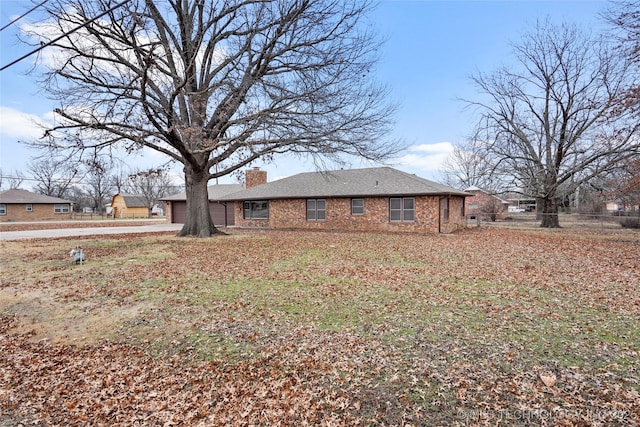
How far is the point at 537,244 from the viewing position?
13148mm

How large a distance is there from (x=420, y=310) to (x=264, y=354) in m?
2.74

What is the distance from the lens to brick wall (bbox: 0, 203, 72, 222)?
36.1m

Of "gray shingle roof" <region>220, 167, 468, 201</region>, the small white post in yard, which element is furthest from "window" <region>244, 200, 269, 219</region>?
the small white post in yard

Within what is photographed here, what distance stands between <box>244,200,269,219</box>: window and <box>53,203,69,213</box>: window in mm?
30419

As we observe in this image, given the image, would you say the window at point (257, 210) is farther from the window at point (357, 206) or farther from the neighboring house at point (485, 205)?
the neighboring house at point (485, 205)

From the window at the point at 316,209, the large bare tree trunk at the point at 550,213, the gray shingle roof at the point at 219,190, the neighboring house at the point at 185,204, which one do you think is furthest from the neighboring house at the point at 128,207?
the large bare tree trunk at the point at 550,213

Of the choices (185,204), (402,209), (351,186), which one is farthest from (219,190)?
(402,209)

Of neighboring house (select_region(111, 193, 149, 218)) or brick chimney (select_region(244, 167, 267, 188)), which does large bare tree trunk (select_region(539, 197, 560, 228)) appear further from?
neighboring house (select_region(111, 193, 149, 218))

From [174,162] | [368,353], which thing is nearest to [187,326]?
[368,353]

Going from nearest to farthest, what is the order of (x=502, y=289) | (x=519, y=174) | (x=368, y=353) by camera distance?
(x=368, y=353) → (x=502, y=289) → (x=519, y=174)

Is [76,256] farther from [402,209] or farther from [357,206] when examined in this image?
[402,209]

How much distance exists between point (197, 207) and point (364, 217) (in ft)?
31.1

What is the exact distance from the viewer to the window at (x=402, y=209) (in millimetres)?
18547

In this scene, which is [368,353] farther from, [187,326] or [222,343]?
[187,326]
